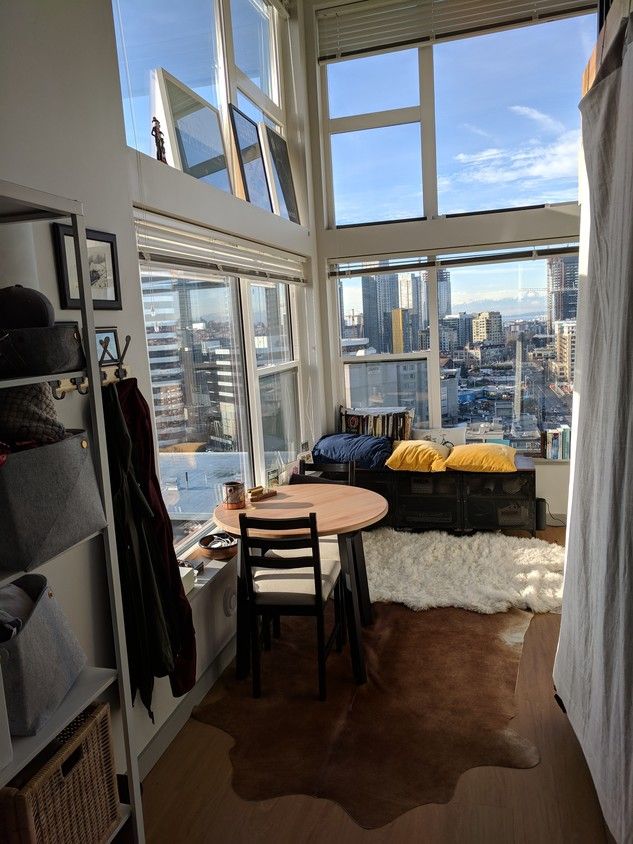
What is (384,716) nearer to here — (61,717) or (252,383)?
(61,717)

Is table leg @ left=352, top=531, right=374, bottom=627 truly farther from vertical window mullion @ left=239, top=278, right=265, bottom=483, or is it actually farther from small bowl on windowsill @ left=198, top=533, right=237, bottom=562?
vertical window mullion @ left=239, top=278, right=265, bottom=483

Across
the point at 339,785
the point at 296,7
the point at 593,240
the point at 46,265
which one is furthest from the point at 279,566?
the point at 296,7

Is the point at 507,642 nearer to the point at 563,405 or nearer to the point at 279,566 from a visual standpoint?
the point at 279,566

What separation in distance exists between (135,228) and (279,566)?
147cm

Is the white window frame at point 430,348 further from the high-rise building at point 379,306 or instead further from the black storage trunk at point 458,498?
the black storage trunk at point 458,498

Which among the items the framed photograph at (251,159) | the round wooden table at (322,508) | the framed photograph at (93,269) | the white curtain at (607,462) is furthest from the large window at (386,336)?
the framed photograph at (93,269)

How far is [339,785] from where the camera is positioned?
87.5 inches

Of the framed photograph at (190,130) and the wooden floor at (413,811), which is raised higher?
the framed photograph at (190,130)

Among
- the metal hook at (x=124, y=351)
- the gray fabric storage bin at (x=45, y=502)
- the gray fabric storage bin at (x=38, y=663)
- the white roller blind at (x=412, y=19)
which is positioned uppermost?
the white roller blind at (x=412, y=19)

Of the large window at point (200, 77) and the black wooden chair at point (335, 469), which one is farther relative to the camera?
the black wooden chair at point (335, 469)

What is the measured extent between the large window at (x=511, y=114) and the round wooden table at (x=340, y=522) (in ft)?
8.98

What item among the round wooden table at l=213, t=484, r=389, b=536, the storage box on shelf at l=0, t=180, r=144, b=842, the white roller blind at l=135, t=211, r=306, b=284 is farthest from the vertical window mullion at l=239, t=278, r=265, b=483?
the storage box on shelf at l=0, t=180, r=144, b=842

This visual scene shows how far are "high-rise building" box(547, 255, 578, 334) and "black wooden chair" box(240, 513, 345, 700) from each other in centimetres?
290

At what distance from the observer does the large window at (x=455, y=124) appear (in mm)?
4465
